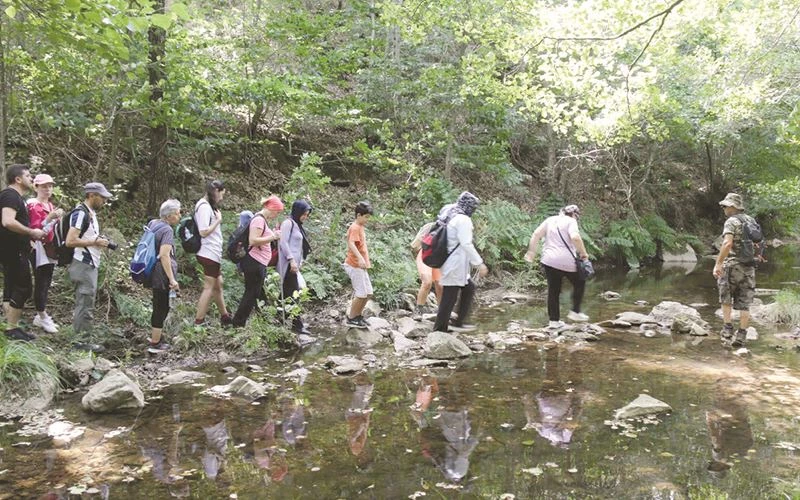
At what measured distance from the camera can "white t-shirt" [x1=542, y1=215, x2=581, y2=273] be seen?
8547 mm

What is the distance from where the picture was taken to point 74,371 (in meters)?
5.95

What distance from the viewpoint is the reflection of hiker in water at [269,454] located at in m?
4.09

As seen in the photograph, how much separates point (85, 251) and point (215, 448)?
132 inches

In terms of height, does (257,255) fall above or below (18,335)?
above

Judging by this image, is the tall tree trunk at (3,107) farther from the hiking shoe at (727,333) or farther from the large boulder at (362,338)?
the hiking shoe at (727,333)

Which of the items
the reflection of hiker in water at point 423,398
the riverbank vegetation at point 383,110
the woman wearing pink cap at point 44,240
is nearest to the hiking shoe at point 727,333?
the riverbank vegetation at point 383,110

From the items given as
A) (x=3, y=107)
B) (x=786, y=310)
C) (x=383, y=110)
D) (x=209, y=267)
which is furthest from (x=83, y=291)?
(x=786, y=310)

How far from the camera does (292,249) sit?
8031mm

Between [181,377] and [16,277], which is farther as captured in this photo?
[16,277]

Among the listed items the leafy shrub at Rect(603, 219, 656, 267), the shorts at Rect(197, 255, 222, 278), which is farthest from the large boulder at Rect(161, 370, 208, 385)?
the leafy shrub at Rect(603, 219, 656, 267)

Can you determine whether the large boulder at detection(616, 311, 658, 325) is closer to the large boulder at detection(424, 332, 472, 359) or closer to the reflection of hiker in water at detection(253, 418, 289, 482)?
the large boulder at detection(424, 332, 472, 359)

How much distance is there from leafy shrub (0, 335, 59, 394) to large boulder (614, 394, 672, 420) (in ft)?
17.8

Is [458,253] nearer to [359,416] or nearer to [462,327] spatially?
[462,327]

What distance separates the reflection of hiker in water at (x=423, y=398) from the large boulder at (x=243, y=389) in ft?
5.10
